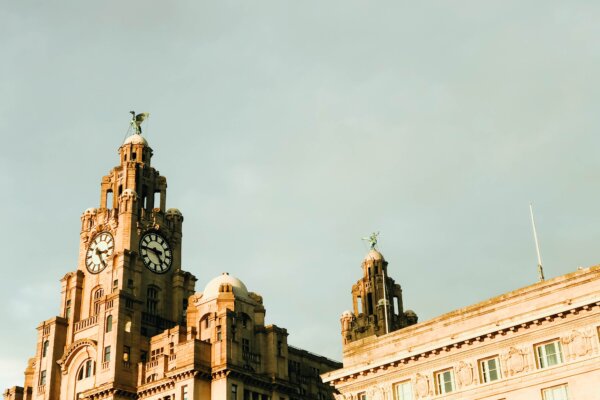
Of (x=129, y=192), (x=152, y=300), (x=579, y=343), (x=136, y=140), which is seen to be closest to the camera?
(x=579, y=343)

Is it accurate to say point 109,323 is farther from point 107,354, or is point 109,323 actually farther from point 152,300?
point 152,300

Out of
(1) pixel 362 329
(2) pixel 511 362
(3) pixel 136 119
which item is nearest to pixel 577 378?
(2) pixel 511 362

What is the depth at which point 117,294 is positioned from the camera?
359 feet

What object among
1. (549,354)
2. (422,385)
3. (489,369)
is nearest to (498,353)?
(489,369)

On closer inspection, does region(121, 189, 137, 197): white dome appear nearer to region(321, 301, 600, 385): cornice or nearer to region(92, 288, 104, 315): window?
region(92, 288, 104, 315): window

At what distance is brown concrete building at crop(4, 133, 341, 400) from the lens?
102m

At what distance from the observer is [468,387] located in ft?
219

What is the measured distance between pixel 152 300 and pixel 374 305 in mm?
36158

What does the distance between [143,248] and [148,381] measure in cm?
2042

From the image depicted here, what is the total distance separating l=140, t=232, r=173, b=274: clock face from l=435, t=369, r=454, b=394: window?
2292 inches

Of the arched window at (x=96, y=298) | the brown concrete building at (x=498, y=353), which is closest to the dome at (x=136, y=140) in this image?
the arched window at (x=96, y=298)

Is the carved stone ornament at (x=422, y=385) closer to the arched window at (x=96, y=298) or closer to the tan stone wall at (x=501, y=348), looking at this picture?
the tan stone wall at (x=501, y=348)

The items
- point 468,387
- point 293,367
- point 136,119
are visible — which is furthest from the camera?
point 136,119

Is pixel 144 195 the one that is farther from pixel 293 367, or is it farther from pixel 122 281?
pixel 293 367
